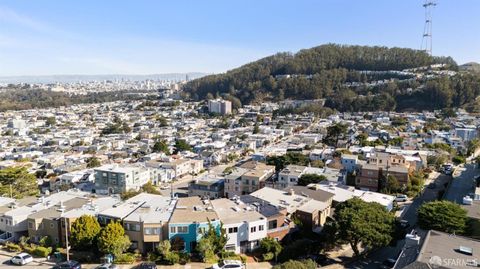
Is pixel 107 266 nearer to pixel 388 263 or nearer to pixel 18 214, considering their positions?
pixel 18 214

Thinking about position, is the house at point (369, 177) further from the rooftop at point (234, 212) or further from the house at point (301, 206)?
the rooftop at point (234, 212)

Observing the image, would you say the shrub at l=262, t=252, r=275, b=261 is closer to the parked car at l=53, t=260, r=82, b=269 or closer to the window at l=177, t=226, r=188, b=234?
the window at l=177, t=226, r=188, b=234

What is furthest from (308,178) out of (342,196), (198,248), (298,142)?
(298,142)

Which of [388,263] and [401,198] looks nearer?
[388,263]

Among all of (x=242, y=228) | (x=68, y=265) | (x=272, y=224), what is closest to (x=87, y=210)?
(x=68, y=265)

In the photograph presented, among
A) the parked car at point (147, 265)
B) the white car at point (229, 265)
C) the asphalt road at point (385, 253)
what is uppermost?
the parked car at point (147, 265)

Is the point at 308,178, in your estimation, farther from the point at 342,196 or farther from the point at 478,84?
the point at 478,84

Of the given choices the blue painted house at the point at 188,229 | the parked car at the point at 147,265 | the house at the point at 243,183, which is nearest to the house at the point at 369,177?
the house at the point at 243,183
